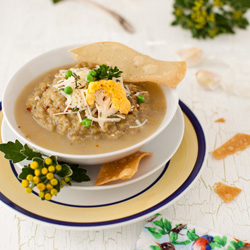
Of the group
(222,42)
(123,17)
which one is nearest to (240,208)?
(222,42)

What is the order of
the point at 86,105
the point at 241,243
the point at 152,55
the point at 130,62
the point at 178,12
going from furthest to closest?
the point at 178,12 → the point at 152,55 → the point at 130,62 → the point at 86,105 → the point at 241,243

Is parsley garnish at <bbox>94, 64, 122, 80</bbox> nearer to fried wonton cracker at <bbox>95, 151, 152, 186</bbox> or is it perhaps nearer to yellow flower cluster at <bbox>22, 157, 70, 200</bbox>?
fried wonton cracker at <bbox>95, 151, 152, 186</bbox>

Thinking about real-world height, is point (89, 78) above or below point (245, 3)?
above

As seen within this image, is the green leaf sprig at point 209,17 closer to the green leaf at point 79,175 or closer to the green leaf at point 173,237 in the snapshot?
the green leaf at point 79,175

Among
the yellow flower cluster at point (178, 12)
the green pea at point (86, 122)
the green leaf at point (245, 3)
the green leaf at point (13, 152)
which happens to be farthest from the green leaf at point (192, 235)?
the green leaf at point (245, 3)

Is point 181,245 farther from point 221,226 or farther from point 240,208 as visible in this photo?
point 240,208

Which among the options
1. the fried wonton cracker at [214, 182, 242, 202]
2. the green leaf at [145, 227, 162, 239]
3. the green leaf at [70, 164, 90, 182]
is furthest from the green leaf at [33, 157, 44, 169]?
the fried wonton cracker at [214, 182, 242, 202]

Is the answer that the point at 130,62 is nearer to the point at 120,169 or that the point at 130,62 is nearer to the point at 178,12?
the point at 120,169

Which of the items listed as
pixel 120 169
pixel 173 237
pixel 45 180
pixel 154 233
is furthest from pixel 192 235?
pixel 45 180
